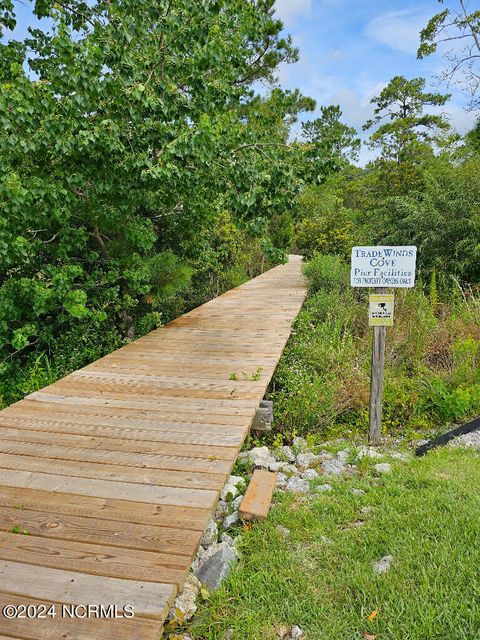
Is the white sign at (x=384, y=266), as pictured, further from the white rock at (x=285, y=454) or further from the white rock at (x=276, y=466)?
the white rock at (x=276, y=466)

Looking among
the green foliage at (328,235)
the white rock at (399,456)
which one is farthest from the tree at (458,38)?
the white rock at (399,456)

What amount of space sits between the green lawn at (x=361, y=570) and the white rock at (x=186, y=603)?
0.15 ft

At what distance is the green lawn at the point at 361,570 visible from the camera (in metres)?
1.67

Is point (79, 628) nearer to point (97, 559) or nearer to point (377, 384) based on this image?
point (97, 559)

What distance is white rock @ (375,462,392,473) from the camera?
2949mm

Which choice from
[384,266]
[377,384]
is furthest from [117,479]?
[384,266]

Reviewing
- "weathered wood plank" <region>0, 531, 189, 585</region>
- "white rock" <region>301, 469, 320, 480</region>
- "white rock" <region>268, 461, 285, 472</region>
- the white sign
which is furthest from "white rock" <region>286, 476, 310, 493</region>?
the white sign

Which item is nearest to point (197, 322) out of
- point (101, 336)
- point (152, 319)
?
point (152, 319)

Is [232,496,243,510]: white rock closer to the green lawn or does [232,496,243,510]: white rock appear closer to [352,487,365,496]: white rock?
the green lawn

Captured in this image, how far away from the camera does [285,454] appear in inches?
133

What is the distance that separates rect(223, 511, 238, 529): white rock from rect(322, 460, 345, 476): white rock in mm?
851

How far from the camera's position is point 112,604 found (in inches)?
59.2

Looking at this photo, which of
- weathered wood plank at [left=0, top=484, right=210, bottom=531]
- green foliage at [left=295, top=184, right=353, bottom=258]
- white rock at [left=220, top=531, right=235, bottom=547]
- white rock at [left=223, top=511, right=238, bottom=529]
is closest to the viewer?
weathered wood plank at [left=0, top=484, right=210, bottom=531]

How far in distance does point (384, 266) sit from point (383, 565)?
2.31 metres
